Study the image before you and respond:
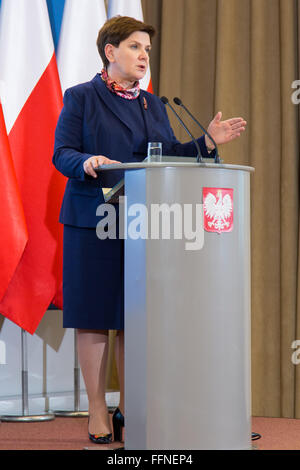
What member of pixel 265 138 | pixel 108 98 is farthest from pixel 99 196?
pixel 265 138

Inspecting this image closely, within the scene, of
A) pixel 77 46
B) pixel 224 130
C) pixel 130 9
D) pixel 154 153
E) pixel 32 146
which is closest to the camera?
pixel 154 153

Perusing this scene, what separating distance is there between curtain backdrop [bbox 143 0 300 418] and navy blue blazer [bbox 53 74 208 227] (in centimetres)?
111

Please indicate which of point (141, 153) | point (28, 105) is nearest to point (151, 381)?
point (141, 153)

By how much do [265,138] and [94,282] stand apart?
5.04 ft

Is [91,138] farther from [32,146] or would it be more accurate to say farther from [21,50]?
[21,50]

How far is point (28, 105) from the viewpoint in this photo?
3307 mm

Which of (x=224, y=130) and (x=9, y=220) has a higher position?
(x=224, y=130)

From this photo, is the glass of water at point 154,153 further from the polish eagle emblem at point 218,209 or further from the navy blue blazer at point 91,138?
the navy blue blazer at point 91,138

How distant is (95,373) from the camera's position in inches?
102

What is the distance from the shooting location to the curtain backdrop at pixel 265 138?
141 inches

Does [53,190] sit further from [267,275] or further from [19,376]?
[267,275]

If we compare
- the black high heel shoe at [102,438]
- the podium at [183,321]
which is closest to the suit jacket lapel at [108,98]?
the podium at [183,321]

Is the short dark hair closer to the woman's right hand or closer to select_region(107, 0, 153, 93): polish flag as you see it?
the woman's right hand

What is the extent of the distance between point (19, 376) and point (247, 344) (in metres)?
1.68
